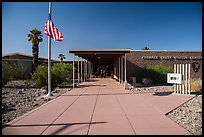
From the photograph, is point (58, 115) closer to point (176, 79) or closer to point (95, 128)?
point (95, 128)

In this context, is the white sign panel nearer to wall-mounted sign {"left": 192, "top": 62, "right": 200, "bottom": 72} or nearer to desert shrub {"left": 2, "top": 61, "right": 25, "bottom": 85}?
desert shrub {"left": 2, "top": 61, "right": 25, "bottom": 85}

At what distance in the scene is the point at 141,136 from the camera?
538cm

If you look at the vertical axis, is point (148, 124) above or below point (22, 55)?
below

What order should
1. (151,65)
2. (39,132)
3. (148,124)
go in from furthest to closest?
(151,65) < (148,124) < (39,132)

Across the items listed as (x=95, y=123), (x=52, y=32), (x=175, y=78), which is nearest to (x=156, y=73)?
(x=175, y=78)

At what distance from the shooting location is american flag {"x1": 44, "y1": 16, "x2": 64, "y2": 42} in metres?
12.7

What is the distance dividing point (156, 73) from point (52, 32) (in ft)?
50.6

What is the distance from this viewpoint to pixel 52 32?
13.1m

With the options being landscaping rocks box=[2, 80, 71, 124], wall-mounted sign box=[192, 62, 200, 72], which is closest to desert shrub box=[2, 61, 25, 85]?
landscaping rocks box=[2, 80, 71, 124]

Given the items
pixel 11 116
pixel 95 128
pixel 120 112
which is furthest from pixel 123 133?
pixel 11 116

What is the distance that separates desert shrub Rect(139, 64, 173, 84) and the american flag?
14.3 m

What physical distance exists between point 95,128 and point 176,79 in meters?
9.43

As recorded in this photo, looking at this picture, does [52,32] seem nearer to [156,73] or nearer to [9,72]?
[9,72]

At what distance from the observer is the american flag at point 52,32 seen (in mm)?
12654
